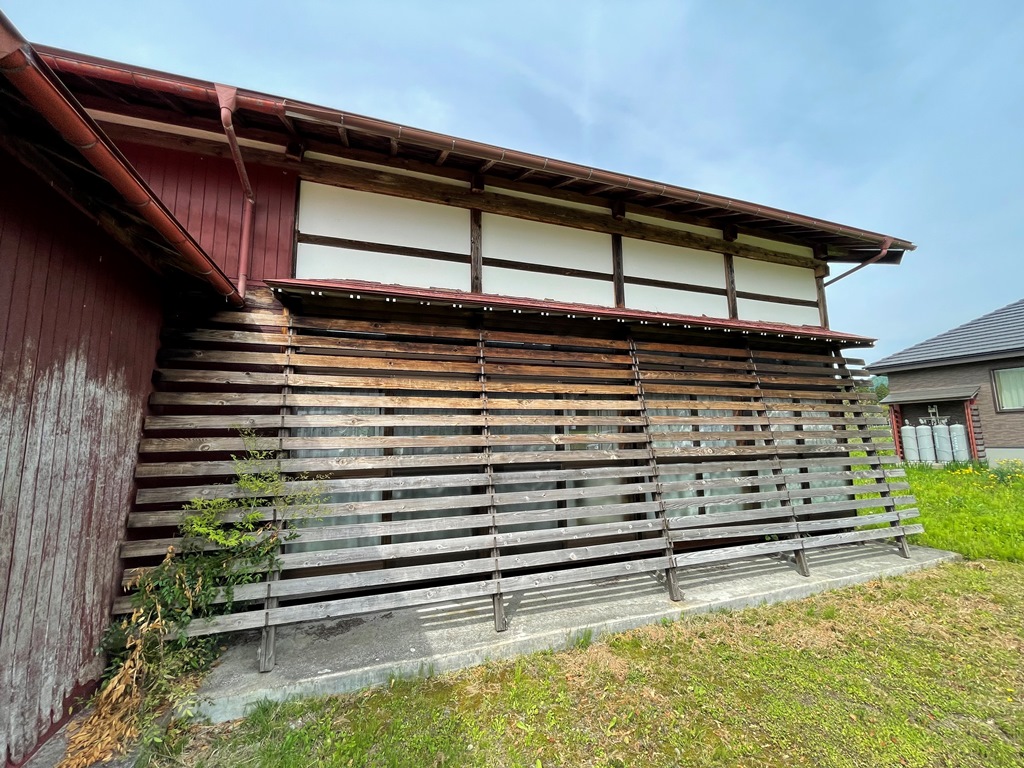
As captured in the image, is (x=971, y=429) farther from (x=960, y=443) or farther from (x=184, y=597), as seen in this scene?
(x=184, y=597)

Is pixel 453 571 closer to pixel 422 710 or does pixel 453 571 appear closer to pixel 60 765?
pixel 422 710

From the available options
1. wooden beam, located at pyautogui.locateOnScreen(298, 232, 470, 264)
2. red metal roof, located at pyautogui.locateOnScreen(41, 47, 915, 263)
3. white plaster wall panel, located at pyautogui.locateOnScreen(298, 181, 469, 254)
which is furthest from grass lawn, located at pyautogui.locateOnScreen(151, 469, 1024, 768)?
red metal roof, located at pyautogui.locateOnScreen(41, 47, 915, 263)

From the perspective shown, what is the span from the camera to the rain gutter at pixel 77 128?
1331 millimetres

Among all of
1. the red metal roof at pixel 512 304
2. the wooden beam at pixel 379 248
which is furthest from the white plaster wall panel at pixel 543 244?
the red metal roof at pixel 512 304

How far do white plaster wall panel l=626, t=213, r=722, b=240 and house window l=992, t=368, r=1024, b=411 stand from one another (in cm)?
1372

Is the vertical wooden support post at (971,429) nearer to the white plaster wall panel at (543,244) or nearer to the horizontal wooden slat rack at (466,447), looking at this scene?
the horizontal wooden slat rack at (466,447)

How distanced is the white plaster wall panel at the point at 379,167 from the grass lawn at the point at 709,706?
474 cm

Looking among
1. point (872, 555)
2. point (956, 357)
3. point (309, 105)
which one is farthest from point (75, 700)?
point (956, 357)

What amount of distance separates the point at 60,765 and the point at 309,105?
474 cm

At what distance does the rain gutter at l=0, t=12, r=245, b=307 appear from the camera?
1.33 meters

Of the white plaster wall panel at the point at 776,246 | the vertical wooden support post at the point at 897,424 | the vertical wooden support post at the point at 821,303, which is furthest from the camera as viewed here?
the vertical wooden support post at the point at 897,424

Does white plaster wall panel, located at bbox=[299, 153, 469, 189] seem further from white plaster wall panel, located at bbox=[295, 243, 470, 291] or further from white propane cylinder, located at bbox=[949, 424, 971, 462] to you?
white propane cylinder, located at bbox=[949, 424, 971, 462]

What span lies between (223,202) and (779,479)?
6.84m

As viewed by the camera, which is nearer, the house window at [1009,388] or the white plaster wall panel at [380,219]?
the white plaster wall panel at [380,219]
